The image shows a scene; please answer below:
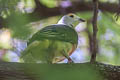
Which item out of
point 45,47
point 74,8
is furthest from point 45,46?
point 74,8

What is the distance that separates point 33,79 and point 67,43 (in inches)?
29.0

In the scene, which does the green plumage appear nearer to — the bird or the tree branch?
the bird

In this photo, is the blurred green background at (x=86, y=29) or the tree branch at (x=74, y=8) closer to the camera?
the blurred green background at (x=86, y=29)

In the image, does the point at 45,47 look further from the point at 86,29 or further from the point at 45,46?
the point at 86,29

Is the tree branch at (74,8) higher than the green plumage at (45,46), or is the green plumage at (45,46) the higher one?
the green plumage at (45,46)

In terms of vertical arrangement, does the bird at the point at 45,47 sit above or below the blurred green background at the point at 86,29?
above

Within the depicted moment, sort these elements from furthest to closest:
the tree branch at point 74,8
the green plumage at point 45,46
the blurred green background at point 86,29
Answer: the tree branch at point 74,8 < the blurred green background at point 86,29 < the green plumage at point 45,46

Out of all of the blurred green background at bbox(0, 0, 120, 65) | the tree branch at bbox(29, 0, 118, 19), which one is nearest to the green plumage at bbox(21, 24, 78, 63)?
the blurred green background at bbox(0, 0, 120, 65)

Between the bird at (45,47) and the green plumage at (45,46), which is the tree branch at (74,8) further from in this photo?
the green plumage at (45,46)

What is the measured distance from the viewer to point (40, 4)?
4.71 m

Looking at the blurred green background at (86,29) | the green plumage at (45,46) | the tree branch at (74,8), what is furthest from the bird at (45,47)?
the tree branch at (74,8)

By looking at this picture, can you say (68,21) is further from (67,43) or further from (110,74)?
(110,74)

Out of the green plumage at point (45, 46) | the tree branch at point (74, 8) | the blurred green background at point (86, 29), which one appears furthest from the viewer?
the tree branch at point (74, 8)

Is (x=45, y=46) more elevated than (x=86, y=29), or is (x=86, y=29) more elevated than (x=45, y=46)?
(x=45, y=46)
